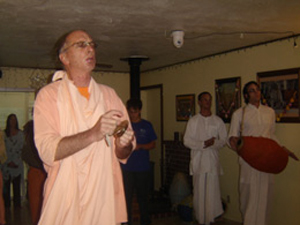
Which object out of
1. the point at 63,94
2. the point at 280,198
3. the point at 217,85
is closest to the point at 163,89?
the point at 217,85

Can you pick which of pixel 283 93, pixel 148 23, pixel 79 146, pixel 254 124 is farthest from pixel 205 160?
pixel 79 146

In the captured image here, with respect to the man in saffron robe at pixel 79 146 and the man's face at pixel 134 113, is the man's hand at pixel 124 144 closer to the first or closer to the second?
the man in saffron robe at pixel 79 146

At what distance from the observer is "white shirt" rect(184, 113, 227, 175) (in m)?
4.67

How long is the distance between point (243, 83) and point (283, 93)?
0.76 meters

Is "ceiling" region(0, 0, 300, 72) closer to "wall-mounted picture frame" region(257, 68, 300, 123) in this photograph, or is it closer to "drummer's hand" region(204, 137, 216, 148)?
"wall-mounted picture frame" region(257, 68, 300, 123)

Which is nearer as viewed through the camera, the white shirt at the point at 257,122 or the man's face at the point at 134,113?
the white shirt at the point at 257,122

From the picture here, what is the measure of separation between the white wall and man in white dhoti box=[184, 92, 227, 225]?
2.15 ft

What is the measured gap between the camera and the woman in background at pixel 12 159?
6215 millimetres

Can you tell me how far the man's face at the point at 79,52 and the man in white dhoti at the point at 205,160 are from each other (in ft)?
10.8

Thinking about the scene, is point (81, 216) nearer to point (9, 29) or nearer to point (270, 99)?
point (9, 29)

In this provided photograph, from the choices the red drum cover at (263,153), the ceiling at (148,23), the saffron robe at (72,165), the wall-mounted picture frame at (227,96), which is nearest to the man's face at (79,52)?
the saffron robe at (72,165)

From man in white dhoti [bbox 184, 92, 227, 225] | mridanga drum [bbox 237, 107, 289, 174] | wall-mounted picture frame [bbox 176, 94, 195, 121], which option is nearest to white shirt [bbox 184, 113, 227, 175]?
man in white dhoti [bbox 184, 92, 227, 225]

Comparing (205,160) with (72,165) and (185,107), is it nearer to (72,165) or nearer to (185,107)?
(185,107)

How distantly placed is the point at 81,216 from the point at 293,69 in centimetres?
376
